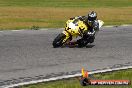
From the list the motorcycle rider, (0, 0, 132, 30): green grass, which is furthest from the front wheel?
(0, 0, 132, 30): green grass

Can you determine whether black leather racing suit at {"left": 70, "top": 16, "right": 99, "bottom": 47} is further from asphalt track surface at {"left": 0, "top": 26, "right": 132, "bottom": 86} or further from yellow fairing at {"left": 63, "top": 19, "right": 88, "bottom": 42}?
asphalt track surface at {"left": 0, "top": 26, "right": 132, "bottom": 86}

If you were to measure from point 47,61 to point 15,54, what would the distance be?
1662mm

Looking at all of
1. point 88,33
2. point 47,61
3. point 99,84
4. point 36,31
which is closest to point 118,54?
point 88,33

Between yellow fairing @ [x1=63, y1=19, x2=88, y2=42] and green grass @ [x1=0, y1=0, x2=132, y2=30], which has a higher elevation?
yellow fairing @ [x1=63, y1=19, x2=88, y2=42]

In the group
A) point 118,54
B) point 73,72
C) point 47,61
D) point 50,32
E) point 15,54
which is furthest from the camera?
point 50,32

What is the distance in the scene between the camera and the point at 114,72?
42.3 feet

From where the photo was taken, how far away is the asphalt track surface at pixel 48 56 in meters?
12.4

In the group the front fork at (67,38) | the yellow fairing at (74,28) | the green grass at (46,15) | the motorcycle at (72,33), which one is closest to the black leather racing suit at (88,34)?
the motorcycle at (72,33)

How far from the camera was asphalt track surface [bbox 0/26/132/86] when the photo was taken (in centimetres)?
1244

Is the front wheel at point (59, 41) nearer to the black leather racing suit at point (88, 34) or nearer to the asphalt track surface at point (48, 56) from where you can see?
the asphalt track surface at point (48, 56)

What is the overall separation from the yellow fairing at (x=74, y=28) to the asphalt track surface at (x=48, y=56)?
2.09 feet

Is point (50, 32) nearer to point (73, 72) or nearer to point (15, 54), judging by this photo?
point (15, 54)

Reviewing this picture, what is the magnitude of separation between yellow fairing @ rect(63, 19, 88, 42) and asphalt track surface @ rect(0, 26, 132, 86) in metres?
0.64

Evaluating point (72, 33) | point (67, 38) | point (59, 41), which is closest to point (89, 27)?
point (72, 33)
